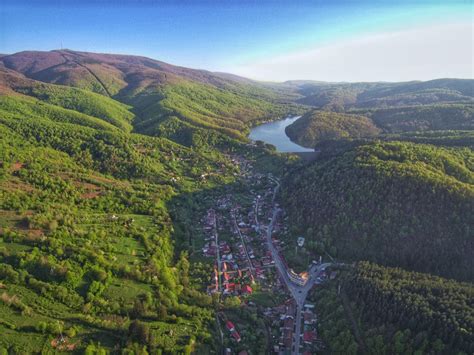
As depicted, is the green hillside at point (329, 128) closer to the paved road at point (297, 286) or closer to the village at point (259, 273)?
the village at point (259, 273)

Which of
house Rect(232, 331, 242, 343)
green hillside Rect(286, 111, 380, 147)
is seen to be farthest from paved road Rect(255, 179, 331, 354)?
green hillside Rect(286, 111, 380, 147)

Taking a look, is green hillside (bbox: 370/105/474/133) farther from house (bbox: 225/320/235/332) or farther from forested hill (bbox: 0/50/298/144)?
house (bbox: 225/320/235/332)

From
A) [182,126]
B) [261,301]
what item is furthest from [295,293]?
[182,126]

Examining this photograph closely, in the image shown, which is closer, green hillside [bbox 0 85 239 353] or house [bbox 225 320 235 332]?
green hillside [bbox 0 85 239 353]

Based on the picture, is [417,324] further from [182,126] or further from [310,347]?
[182,126]

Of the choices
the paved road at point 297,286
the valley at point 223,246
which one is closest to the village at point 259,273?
the paved road at point 297,286

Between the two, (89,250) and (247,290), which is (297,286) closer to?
(247,290)
